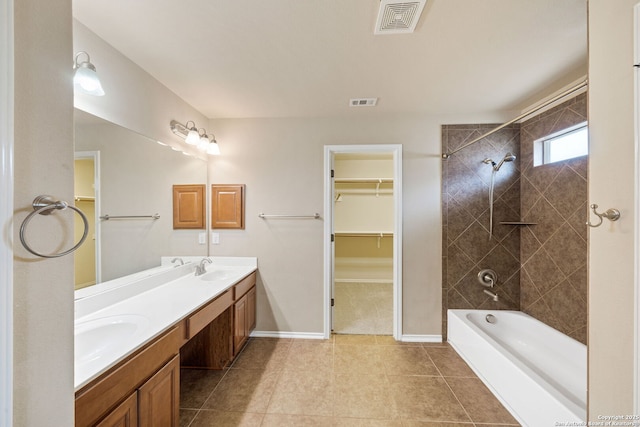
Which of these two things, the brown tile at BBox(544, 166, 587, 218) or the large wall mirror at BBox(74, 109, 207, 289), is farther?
the brown tile at BBox(544, 166, 587, 218)

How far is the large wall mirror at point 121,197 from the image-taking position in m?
1.44

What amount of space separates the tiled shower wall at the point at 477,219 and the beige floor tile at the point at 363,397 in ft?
3.64

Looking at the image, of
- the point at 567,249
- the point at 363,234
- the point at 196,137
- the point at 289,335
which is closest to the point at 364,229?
the point at 363,234

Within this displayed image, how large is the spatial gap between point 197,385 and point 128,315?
3.25 ft

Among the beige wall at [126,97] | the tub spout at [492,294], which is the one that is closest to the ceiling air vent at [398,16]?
the beige wall at [126,97]

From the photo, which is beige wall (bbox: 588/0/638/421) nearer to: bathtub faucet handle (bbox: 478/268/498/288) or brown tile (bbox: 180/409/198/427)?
bathtub faucet handle (bbox: 478/268/498/288)

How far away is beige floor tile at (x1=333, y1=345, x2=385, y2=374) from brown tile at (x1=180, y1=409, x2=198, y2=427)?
1.13 meters

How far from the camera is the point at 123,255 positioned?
1.73m

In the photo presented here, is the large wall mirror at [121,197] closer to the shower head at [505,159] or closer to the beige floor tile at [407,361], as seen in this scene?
the beige floor tile at [407,361]

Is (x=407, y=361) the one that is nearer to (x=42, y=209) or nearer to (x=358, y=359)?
(x=358, y=359)

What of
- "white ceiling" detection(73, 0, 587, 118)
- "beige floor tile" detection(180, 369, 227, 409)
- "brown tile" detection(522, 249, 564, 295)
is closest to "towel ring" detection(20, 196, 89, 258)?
"white ceiling" detection(73, 0, 587, 118)

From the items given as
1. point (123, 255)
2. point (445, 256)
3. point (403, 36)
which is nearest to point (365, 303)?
point (445, 256)

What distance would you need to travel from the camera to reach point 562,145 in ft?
7.17

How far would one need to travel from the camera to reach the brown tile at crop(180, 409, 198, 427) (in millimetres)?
1636
